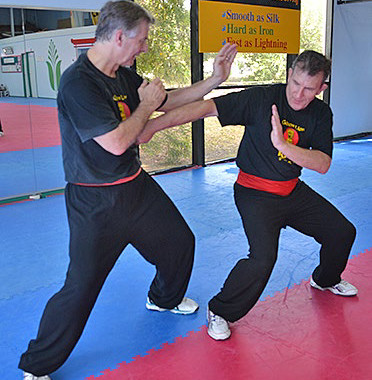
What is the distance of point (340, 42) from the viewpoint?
8.68 metres

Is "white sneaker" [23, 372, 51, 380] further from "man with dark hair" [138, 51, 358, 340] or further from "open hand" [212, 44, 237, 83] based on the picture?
"open hand" [212, 44, 237, 83]

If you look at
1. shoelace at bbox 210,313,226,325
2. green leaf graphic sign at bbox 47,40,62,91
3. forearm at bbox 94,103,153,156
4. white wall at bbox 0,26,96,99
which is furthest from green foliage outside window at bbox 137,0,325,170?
forearm at bbox 94,103,153,156

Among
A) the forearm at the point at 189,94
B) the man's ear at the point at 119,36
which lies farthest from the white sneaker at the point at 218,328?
the man's ear at the point at 119,36

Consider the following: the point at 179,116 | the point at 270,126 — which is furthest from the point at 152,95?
the point at 270,126

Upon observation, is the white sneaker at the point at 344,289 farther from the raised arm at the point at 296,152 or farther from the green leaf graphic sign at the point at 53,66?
the green leaf graphic sign at the point at 53,66

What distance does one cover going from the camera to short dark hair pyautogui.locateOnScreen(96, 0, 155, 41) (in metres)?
2.09

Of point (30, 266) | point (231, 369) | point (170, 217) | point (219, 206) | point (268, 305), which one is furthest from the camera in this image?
point (219, 206)

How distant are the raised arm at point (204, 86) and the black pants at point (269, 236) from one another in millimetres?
591

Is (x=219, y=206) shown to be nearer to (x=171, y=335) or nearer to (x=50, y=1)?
(x=171, y=335)

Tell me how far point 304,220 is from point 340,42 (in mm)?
6871

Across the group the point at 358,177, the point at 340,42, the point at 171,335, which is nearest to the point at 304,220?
the point at 171,335

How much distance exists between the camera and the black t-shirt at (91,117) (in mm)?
2018

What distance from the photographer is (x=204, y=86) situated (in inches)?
105

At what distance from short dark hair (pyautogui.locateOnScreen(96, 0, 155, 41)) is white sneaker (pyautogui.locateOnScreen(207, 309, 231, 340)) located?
60.3 inches
